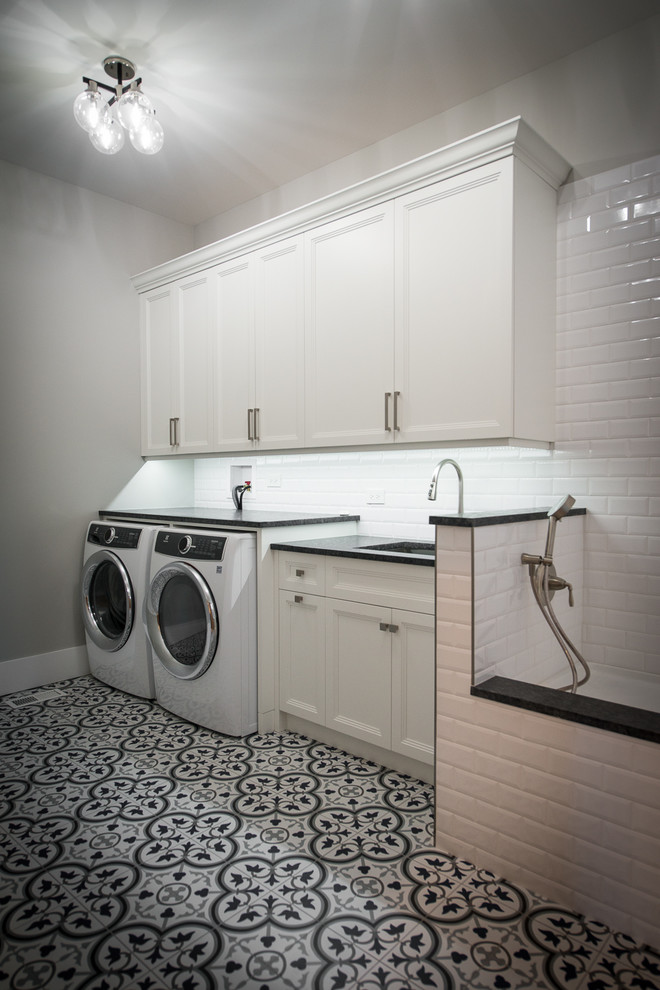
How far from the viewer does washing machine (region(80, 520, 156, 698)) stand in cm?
309

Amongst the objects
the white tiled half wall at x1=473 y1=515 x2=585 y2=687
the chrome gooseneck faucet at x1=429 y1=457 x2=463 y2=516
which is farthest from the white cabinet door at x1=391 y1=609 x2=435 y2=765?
the chrome gooseneck faucet at x1=429 y1=457 x2=463 y2=516

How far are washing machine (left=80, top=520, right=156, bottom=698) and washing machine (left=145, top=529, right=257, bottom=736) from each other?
248 mm

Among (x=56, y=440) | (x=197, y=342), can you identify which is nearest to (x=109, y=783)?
(x=56, y=440)

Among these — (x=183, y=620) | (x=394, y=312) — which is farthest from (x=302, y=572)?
(x=394, y=312)

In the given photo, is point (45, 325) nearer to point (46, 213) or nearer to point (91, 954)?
point (46, 213)

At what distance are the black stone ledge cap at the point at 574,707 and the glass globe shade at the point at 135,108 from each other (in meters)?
2.44

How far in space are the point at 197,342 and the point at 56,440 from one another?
1002mm

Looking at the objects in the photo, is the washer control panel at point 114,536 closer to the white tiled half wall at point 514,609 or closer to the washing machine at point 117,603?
the washing machine at point 117,603

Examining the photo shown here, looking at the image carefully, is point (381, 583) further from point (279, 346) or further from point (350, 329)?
point (279, 346)

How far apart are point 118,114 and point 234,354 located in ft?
3.93

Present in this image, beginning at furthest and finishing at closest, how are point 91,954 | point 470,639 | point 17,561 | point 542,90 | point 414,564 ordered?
1. point 17,561
2. point 542,90
3. point 414,564
4. point 470,639
5. point 91,954

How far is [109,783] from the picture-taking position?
2.25 meters

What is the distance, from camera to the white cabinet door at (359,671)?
2.29 meters

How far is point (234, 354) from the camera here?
3273mm
